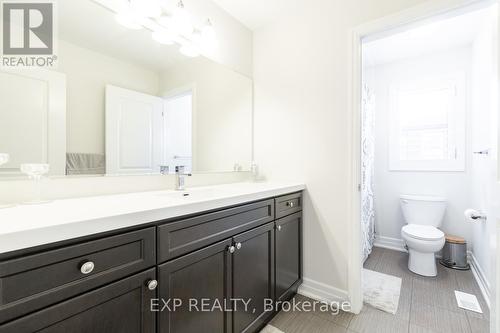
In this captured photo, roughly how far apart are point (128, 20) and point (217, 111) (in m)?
0.86

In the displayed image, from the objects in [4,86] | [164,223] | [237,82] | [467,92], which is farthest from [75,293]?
[467,92]

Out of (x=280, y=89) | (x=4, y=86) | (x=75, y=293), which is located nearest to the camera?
(x=75, y=293)

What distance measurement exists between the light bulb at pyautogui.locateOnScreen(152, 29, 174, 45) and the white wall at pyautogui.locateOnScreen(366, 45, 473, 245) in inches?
99.1

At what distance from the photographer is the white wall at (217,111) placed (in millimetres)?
1736

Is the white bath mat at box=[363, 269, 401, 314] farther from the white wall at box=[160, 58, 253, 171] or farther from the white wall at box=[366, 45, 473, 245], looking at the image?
the white wall at box=[160, 58, 253, 171]

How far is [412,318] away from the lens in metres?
1.58

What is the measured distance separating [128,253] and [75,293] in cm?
17

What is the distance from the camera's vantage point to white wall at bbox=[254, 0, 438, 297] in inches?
67.2

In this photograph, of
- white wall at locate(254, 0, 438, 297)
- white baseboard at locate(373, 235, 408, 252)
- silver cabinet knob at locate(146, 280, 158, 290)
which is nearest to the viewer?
silver cabinet knob at locate(146, 280, 158, 290)

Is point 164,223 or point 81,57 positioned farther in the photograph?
point 81,57

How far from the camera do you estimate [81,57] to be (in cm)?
120

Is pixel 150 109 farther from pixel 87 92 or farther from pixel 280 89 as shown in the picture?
pixel 280 89

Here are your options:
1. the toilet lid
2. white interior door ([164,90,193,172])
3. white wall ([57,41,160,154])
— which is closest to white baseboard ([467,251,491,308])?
the toilet lid

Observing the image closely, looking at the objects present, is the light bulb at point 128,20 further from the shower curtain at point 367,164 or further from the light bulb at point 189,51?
the shower curtain at point 367,164
